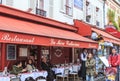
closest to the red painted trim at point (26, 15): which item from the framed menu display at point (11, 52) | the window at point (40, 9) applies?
the window at point (40, 9)

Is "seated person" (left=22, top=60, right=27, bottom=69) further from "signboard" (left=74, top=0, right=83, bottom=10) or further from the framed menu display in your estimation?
"signboard" (left=74, top=0, right=83, bottom=10)

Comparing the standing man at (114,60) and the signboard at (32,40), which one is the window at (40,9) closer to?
the signboard at (32,40)

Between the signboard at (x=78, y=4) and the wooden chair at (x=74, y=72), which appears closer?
the wooden chair at (x=74, y=72)

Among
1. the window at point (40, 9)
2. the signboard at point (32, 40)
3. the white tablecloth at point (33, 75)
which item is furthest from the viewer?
the window at point (40, 9)

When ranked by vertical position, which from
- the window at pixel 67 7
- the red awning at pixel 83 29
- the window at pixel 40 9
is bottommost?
the red awning at pixel 83 29

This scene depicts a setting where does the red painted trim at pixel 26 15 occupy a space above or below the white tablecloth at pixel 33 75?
above

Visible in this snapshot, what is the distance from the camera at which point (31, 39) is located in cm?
1040

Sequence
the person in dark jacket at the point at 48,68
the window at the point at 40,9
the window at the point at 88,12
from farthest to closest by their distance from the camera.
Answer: the window at the point at 88,12 → the window at the point at 40,9 → the person in dark jacket at the point at 48,68

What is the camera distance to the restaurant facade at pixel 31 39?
32.6 feet

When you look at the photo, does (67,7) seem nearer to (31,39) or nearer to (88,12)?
(88,12)

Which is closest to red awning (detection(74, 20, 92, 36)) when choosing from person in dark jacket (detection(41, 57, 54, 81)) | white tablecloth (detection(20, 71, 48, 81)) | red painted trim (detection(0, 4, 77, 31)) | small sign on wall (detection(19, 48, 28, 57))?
red painted trim (detection(0, 4, 77, 31))

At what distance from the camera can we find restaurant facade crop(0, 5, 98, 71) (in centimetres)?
992

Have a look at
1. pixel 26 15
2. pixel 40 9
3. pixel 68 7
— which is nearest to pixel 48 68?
pixel 26 15

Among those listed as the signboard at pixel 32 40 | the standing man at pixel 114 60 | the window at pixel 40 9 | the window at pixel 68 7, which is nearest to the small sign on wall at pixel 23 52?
the window at pixel 40 9
